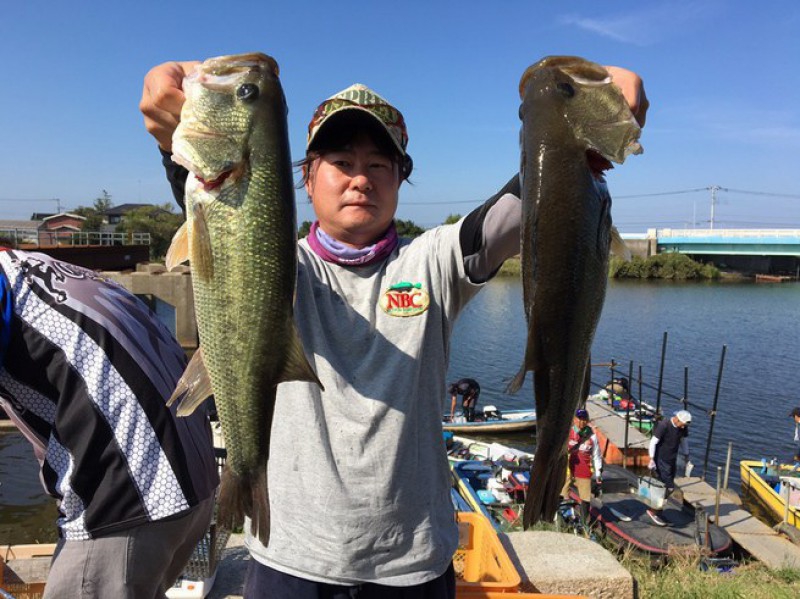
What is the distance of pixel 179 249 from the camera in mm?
2111

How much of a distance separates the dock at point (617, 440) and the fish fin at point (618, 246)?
16.3 meters

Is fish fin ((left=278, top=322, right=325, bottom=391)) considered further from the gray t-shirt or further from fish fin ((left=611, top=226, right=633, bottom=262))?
fish fin ((left=611, top=226, right=633, bottom=262))

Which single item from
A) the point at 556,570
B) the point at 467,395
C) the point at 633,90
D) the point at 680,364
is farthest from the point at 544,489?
the point at 680,364

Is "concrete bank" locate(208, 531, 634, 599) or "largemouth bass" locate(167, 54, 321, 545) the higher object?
"largemouth bass" locate(167, 54, 321, 545)

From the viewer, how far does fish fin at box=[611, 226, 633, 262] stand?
6.87 ft

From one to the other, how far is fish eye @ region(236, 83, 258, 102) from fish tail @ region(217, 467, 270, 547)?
129 centimetres

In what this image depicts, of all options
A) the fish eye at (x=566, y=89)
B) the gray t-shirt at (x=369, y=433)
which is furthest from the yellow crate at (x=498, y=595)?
the fish eye at (x=566, y=89)

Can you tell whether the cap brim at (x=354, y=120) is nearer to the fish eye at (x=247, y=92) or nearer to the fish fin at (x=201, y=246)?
the fish eye at (x=247, y=92)

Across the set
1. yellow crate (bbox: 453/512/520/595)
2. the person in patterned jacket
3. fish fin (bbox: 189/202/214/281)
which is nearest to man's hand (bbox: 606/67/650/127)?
fish fin (bbox: 189/202/214/281)

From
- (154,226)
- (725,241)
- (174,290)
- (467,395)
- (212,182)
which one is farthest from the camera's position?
(154,226)

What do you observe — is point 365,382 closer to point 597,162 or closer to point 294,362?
point 294,362

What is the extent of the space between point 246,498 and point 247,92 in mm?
1414

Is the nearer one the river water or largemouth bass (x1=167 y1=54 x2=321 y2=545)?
largemouth bass (x1=167 y1=54 x2=321 y2=545)

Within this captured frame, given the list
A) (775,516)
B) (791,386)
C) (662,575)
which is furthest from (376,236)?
(791,386)
